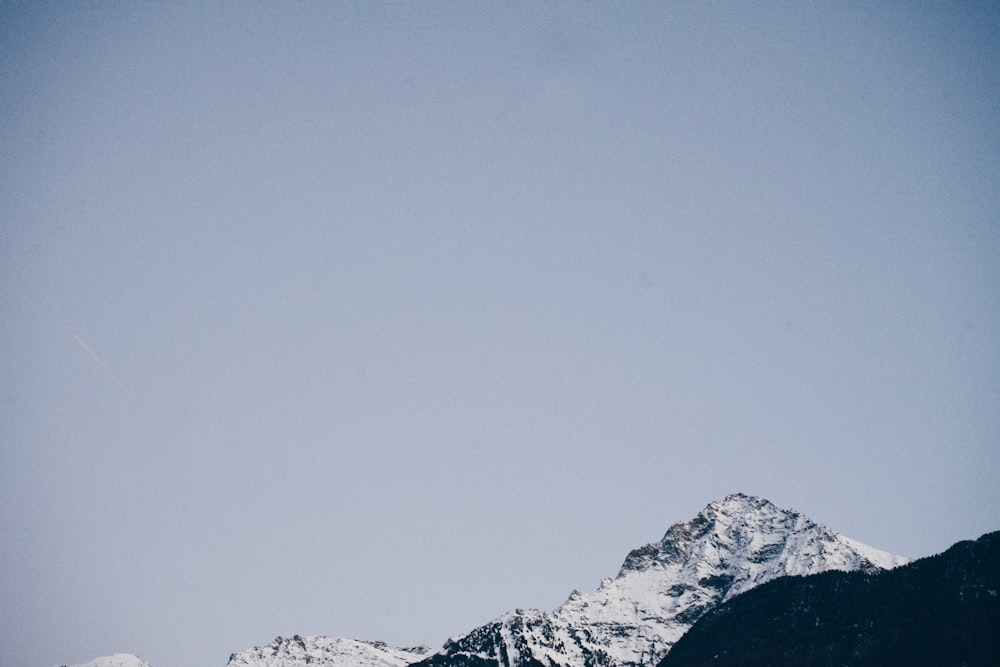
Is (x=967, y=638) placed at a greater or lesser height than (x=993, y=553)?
lesser

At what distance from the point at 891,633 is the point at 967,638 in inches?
638

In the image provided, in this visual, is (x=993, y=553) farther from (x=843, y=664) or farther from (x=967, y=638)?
(x=843, y=664)

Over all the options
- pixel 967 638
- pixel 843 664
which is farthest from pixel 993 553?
pixel 843 664

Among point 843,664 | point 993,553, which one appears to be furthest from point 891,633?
point 993,553

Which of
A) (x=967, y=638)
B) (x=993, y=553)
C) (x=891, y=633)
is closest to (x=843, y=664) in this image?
(x=891, y=633)

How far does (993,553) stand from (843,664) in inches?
1551

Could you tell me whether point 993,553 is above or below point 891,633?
above

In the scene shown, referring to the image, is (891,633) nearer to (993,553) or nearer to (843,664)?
(843,664)

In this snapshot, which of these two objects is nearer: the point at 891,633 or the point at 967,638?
the point at 967,638

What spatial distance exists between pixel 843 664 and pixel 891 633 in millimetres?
11892

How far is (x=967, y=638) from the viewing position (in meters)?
185

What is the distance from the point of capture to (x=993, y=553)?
654 ft

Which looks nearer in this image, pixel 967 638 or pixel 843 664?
pixel 967 638

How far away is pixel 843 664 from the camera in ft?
647
